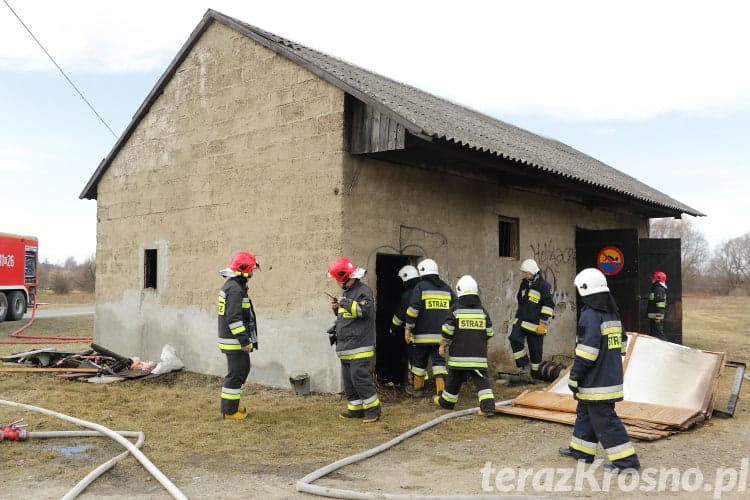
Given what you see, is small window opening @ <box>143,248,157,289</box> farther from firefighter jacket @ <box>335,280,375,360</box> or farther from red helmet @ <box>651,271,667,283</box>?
red helmet @ <box>651,271,667,283</box>

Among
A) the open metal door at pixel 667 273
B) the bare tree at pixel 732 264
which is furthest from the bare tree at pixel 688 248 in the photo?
the open metal door at pixel 667 273

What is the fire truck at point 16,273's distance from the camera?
20016mm

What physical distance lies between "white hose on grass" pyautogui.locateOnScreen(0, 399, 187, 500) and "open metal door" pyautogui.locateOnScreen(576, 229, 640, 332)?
8981mm

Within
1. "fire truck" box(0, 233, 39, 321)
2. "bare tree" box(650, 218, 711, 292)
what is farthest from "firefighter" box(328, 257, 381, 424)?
"bare tree" box(650, 218, 711, 292)

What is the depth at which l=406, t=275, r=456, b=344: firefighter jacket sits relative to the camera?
8.12m

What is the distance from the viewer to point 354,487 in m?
4.69

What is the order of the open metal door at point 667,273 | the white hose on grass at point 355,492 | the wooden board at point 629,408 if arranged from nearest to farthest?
the white hose on grass at point 355,492 < the wooden board at point 629,408 < the open metal door at point 667,273

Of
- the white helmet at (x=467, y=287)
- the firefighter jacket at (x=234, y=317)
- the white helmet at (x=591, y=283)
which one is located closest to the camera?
the white helmet at (x=591, y=283)

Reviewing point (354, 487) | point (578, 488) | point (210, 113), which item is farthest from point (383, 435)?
point (210, 113)

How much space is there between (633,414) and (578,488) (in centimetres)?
241

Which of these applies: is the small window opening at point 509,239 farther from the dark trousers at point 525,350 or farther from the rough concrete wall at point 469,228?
the dark trousers at point 525,350

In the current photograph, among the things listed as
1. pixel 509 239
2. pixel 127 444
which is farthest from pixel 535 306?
pixel 127 444

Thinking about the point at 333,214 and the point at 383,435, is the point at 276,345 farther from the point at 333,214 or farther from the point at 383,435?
the point at 383,435

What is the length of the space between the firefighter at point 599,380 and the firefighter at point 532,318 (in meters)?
4.13
